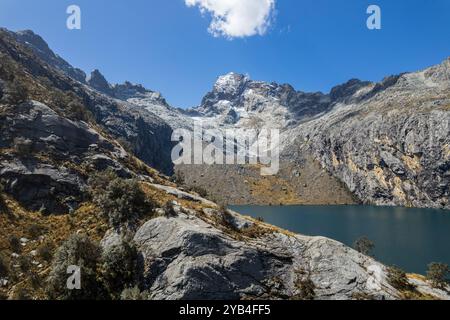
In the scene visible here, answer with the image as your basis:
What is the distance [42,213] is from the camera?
36.0 metres

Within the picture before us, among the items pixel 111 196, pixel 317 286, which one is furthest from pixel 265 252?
pixel 111 196

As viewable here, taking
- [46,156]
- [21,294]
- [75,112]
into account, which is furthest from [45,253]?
[75,112]

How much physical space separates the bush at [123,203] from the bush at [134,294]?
9.02m

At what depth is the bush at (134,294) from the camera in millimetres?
24467

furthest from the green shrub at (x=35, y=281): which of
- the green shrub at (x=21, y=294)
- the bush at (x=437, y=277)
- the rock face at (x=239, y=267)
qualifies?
the bush at (x=437, y=277)

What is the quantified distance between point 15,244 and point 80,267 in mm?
8874

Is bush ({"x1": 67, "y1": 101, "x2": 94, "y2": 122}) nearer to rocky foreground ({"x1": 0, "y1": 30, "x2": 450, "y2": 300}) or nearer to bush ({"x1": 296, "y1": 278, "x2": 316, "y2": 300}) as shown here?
rocky foreground ({"x1": 0, "y1": 30, "x2": 450, "y2": 300})

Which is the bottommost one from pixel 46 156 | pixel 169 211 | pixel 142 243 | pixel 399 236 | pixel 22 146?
pixel 399 236

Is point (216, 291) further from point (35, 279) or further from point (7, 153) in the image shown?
point (7, 153)

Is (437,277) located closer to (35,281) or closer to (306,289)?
(306,289)

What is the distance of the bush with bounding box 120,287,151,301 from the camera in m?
24.5

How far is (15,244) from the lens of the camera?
3066 cm

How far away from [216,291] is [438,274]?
32357 millimetres

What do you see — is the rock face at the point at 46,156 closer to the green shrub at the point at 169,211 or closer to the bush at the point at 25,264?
the bush at the point at 25,264
